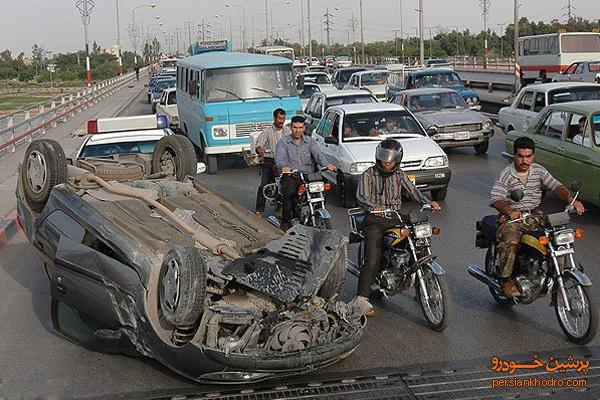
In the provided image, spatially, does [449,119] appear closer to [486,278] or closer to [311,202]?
[311,202]

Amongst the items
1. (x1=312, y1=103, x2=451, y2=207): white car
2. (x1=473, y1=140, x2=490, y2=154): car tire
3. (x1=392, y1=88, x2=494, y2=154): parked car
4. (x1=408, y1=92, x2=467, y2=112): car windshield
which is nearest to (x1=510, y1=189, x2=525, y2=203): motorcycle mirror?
(x1=312, y1=103, x2=451, y2=207): white car

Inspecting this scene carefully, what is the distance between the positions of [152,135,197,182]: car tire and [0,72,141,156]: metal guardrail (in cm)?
1150

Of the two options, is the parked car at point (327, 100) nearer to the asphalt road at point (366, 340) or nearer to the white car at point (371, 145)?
the white car at point (371, 145)

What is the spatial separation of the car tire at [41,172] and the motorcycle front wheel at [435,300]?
11.8 ft

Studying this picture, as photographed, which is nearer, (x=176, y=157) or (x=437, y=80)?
(x=176, y=157)

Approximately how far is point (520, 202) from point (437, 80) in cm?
2035

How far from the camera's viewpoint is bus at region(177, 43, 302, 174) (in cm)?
1823

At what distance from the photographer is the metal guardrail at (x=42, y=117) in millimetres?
20875

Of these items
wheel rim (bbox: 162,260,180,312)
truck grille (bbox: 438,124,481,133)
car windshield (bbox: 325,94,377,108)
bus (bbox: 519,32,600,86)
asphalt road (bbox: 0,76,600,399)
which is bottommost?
asphalt road (bbox: 0,76,600,399)

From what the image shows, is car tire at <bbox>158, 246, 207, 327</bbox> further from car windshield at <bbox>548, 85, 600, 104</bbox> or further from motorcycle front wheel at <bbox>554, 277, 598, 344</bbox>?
car windshield at <bbox>548, 85, 600, 104</bbox>

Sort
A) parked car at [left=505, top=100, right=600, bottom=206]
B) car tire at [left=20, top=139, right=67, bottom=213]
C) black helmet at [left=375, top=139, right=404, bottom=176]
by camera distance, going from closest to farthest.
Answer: black helmet at [left=375, top=139, right=404, bottom=176], car tire at [left=20, top=139, right=67, bottom=213], parked car at [left=505, top=100, right=600, bottom=206]

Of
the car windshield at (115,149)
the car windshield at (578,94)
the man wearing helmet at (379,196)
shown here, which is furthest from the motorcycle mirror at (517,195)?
the car windshield at (578,94)

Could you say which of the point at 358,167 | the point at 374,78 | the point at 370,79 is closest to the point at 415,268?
the point at 358,167

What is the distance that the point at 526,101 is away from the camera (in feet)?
58.5
